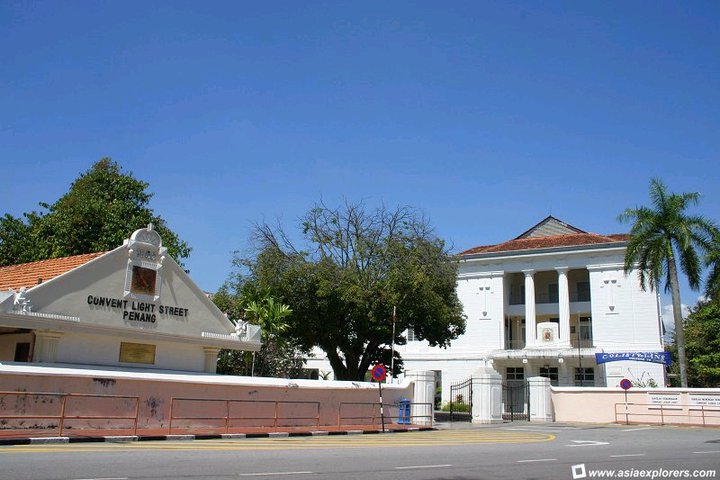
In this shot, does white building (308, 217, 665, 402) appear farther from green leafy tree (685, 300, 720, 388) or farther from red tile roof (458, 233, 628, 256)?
green leafy tree (685, 300, 720, 388)

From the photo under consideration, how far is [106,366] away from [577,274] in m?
43.9

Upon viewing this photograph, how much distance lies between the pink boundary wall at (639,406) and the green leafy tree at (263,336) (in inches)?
580

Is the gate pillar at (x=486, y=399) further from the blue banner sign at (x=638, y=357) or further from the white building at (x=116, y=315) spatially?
the blue banner sign at (x=638, y=357)

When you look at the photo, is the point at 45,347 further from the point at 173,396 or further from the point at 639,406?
the point at 639,406


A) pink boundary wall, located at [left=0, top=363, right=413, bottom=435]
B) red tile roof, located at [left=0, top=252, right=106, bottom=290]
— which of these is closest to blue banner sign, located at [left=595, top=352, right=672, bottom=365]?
pink boundary wall, located at [left=0, top=363, right=413, bottom=435]

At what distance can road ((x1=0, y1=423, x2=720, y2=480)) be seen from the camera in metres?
10.7

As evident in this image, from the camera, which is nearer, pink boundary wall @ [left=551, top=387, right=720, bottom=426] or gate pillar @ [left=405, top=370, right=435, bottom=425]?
gate pillar @ [left=405, top=370, right=435, bottom=425]

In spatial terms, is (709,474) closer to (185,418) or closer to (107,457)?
(107,457)

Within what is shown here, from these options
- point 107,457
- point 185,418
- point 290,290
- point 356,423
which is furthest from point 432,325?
point 107,457

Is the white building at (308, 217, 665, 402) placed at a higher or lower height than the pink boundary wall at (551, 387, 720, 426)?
higher

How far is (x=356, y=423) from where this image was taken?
25766 mm

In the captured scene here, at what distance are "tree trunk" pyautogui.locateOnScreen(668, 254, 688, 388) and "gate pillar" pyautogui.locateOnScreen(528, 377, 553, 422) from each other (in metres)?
7.82

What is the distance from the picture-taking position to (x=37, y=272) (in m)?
25.4

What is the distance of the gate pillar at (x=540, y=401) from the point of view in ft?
112
